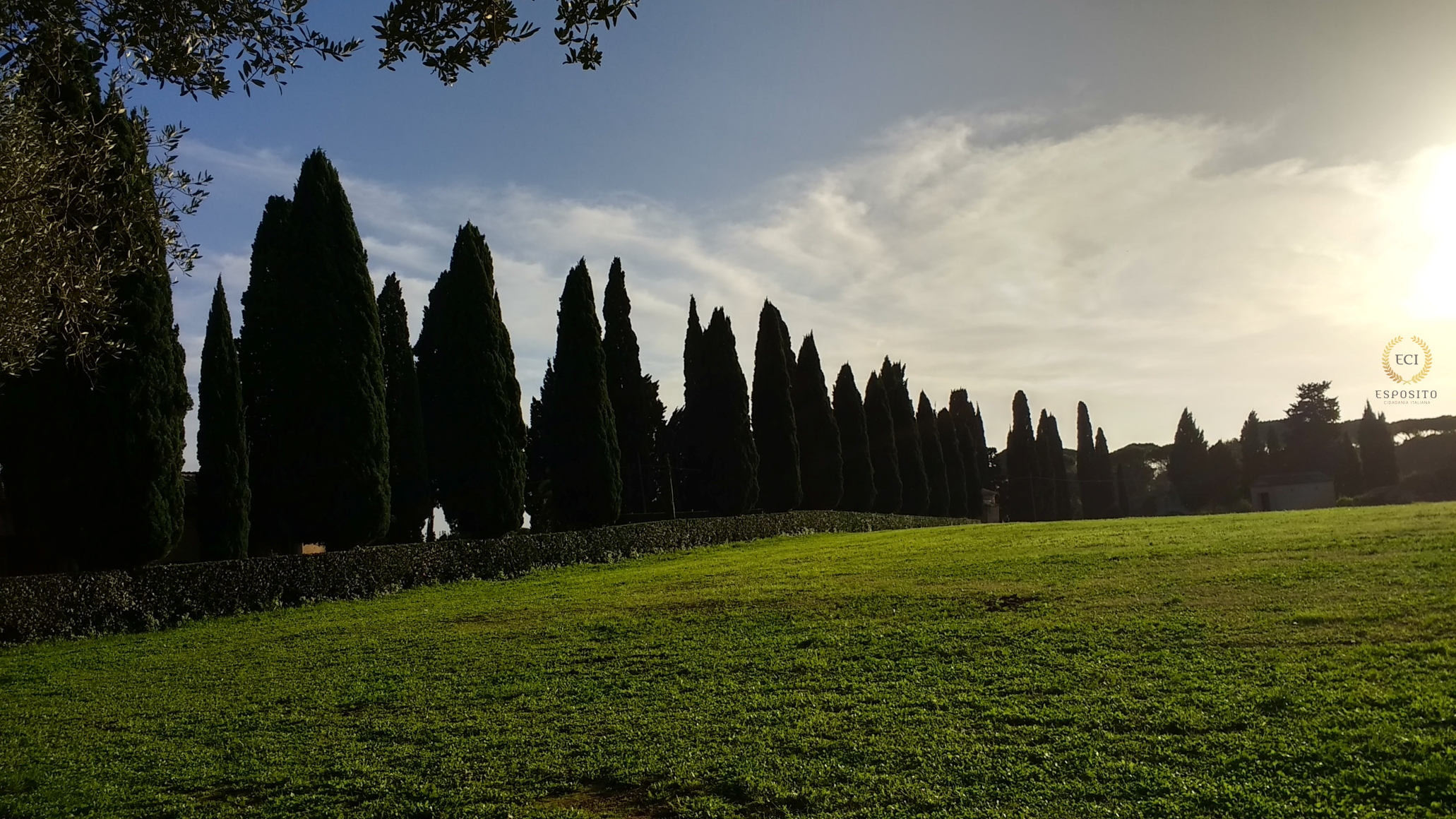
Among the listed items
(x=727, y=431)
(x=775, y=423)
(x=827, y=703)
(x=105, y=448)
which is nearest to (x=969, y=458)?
(x=775, y=423)

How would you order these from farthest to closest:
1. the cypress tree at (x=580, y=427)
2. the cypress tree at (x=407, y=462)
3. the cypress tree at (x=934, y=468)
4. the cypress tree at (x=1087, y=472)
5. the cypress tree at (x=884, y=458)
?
the cypress tree at (x=1087, y=472) → the cypress tree at (x=934, y=468) → the cypress tree at (x=884, y=458) → the cypress tree at (x=580, y=427) → the cypress tree at (x=407, y=462)

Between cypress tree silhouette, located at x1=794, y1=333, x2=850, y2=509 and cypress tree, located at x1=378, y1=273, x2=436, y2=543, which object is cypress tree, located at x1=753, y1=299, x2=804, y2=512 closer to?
cypress tree silhouette, located at x1=794, y1=333, x2=850, y2=509

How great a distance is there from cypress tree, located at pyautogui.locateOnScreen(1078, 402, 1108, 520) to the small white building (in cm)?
1348

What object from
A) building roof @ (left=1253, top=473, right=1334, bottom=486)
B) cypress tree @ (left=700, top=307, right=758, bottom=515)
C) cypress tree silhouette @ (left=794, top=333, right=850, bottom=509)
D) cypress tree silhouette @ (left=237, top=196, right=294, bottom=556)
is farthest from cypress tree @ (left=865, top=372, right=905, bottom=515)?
cypress tree silhouette @ (left=237, top=196, right=294, bottom=556)

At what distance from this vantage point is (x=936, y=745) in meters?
7.55

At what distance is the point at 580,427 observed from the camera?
30.0 metres

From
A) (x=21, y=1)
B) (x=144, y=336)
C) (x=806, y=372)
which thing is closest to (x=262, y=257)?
(x=144, y=336)

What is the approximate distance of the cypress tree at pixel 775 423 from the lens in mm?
42125

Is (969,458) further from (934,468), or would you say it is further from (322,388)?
(322,388)

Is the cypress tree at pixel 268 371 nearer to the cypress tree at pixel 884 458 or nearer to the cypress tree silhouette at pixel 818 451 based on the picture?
the cypress tree silhouette at pixel 818 451

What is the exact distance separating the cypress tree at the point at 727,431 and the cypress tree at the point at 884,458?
1274cm

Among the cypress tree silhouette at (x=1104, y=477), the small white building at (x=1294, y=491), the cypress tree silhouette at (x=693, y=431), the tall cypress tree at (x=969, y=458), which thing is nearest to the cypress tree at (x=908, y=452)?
the tall cypress tree at (x=969, y=458)

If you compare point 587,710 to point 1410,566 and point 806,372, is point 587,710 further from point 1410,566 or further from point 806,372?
point 806,372

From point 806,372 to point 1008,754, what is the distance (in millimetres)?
40714
